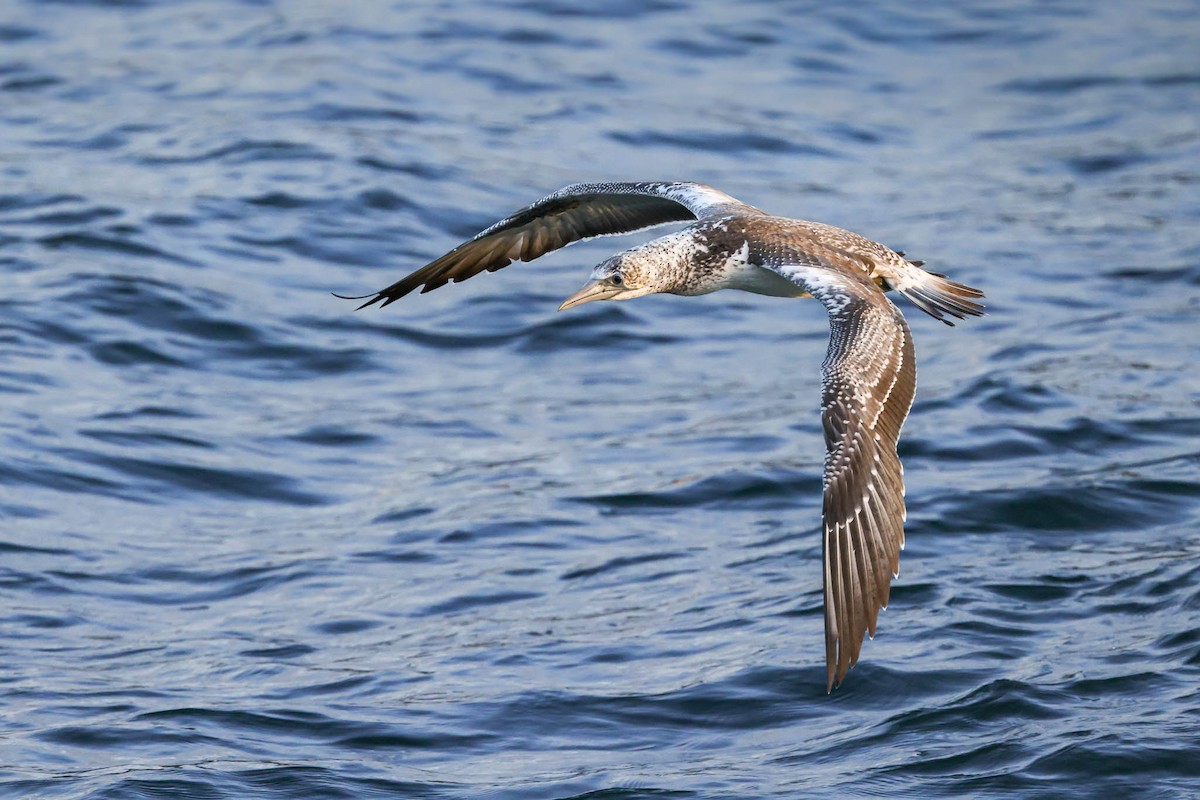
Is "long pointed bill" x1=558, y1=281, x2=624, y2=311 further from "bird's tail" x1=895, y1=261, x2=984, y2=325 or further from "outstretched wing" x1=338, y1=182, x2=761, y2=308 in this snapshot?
"bird's tail" x1=895, y1=261, x2=984, y2=325

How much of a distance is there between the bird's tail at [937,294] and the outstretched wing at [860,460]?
51cm

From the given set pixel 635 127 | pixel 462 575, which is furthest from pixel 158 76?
pixel 462 575

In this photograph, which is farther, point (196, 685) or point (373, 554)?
point (373, 554)

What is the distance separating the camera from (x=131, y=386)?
11.5 meters

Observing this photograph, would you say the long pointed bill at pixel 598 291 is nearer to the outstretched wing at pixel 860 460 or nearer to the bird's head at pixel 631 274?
the bird's head at pixel 631 274

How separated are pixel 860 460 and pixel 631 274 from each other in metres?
1.57

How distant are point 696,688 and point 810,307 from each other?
232 inches

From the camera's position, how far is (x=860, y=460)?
684cm

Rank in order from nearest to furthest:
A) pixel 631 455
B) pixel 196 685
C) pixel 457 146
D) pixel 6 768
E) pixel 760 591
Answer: pixel 6 768 < pixel 196 685 < pixel 760 591 < pixel 631 455 < pixel 457 146

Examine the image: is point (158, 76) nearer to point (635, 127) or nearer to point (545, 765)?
point (635, 127)

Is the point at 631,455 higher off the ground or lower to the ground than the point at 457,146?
lower

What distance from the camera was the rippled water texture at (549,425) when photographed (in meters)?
8.02

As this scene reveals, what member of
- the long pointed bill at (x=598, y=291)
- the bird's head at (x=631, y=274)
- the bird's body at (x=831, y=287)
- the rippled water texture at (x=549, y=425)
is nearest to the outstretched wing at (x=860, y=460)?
the bird's body at (x=831, y=287)

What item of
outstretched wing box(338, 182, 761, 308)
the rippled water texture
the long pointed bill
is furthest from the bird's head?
the rippled water texture
